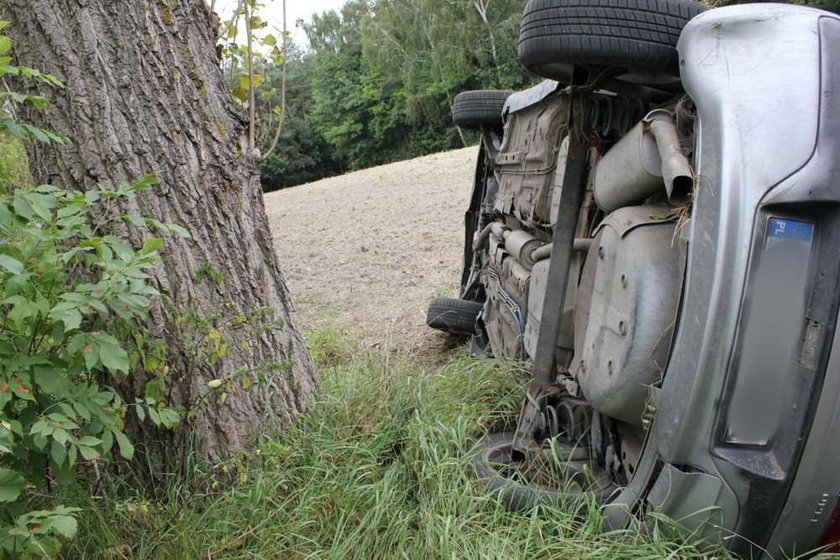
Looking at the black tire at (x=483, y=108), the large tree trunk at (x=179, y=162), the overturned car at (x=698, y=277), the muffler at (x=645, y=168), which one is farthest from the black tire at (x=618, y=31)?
the black tire at (x=483, y=108)

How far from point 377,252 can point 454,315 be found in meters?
4.08

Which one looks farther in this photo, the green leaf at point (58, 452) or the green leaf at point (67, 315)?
the green leaf at point (58, 452)

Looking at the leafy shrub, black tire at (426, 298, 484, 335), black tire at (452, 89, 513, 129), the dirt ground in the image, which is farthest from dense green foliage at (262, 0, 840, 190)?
the leafy shrub

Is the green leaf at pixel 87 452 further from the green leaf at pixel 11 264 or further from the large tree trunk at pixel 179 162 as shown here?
the large tree trunk at pixel 179 162

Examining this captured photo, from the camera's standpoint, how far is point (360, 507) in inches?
82.7

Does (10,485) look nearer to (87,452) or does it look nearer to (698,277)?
(87,452)

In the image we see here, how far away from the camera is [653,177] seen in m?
1.98

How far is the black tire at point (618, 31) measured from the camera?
1.99m

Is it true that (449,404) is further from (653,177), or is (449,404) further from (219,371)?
A: (653,177)

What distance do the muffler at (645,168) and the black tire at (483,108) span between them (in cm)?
227

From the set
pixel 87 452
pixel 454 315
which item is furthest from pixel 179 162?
pixel 454 315

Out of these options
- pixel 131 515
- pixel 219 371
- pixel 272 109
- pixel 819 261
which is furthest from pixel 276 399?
pixel 819 261

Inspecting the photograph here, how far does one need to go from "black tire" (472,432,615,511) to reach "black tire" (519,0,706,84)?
120cm

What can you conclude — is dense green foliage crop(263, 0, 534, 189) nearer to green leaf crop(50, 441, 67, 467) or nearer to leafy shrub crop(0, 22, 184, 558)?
leafy shrub crop(0, 22, 184, 558)
